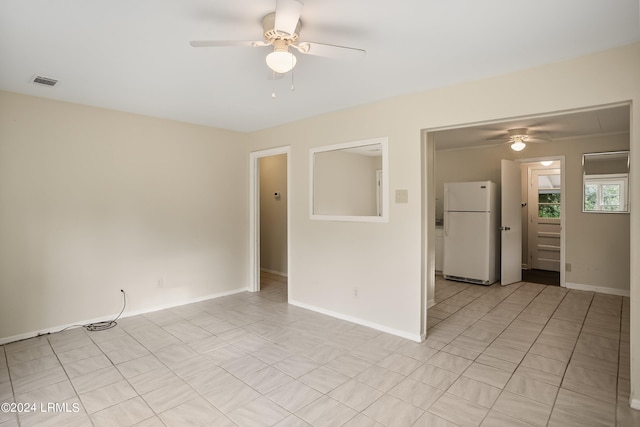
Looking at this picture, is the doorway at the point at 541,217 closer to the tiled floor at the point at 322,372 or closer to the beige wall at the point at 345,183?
the tiled floor at the point at 322,372

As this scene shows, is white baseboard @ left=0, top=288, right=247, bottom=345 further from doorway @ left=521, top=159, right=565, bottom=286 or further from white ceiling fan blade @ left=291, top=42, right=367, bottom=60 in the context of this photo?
doorway @ left=521, top=159, right=565, bottom=286

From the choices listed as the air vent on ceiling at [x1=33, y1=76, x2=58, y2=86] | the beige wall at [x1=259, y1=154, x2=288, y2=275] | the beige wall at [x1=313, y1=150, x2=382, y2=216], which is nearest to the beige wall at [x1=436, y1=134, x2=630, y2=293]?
the beige wall at [x1=313, y1=150, x2=382, y2=216]

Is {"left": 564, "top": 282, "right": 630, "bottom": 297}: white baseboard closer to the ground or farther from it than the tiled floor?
farther from it

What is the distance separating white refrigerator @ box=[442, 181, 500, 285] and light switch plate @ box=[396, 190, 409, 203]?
277cm

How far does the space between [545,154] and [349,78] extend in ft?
14.2

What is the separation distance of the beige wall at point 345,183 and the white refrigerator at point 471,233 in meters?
2.69

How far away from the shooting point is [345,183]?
3855mm

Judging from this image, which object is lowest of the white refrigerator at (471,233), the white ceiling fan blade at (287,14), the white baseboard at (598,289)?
the white baseboard at (598,289)

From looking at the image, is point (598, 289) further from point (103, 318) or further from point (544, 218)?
point (103, 318)

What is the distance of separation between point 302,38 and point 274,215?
4.23 metres

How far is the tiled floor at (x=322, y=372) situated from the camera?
209 cm

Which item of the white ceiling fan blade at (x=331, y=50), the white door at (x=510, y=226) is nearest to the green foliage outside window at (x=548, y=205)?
the white door at (x=510, y=226)

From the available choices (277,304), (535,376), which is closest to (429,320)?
(535,376)

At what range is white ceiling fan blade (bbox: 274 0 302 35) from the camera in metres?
1.60
